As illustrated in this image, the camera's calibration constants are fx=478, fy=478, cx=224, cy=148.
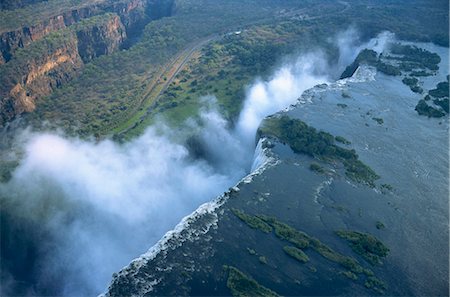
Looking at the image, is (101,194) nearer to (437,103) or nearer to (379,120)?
(379,120)

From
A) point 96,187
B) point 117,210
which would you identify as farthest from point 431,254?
point 96,187

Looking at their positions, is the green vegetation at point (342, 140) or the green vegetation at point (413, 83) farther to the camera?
the green vegetation at point (413, 83)

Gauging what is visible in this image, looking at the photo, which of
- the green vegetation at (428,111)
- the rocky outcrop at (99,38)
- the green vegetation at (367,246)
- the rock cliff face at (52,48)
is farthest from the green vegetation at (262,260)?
the rocky outcrop at (99,38)

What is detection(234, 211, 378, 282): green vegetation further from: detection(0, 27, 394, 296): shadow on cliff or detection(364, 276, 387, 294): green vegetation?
detection(0, 27, 394, 296): shadow on cliff

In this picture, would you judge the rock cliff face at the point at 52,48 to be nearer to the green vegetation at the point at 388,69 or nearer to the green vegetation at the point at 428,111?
the green vegetation at the point at 388,69

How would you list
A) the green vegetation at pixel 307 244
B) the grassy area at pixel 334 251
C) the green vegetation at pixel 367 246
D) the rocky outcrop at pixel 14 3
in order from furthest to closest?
the rocky outcrop at pixel 14 3 < the green vegetation at pixel 367 246 < the green vegetation at pixel 307 244 < the grassy area at pixel 334 251

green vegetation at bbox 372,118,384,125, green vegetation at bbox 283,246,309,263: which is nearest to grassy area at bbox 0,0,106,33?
green vegetation at bbox 372,118,384,125
